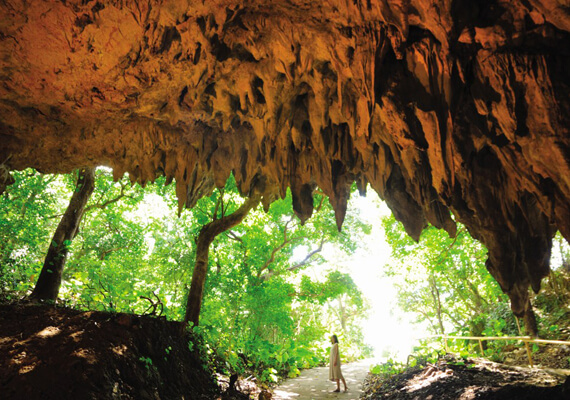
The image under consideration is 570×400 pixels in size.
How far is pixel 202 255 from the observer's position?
842 cm

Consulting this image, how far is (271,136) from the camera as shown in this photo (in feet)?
19.8

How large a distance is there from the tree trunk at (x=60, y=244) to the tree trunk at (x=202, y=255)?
3048mm

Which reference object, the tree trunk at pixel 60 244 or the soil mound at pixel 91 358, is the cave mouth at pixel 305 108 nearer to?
the tree trunk at pixel 60 244

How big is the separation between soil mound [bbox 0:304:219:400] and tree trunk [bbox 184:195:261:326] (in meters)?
1.48

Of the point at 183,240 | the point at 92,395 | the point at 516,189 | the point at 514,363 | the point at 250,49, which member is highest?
the point at 250,49

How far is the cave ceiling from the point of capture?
Result: 3461 mm

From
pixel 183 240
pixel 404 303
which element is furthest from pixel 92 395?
pixel 404 303

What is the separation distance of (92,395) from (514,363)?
10.8 m

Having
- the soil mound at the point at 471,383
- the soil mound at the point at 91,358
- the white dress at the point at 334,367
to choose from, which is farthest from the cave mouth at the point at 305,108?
the white dress at the point at 334,367

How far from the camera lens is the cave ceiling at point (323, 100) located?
346 cm

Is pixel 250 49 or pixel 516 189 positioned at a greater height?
pixel 250 49

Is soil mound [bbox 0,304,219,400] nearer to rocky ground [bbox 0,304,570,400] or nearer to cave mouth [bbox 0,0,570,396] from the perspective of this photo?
rocky ground [bbox 0,304,570,400]

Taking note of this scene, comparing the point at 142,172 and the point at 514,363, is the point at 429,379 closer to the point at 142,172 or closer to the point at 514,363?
the point at 514,363

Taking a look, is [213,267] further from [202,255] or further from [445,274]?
[445,274]
